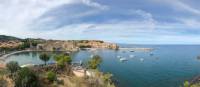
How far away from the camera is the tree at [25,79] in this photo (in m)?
47.8

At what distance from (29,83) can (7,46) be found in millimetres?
146899

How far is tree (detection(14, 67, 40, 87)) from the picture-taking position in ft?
157

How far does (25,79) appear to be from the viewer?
157 feet

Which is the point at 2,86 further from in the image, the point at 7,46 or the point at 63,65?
the point at 7,46

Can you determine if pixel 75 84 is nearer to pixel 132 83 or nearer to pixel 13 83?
pixel 13 83

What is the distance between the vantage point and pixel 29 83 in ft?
160

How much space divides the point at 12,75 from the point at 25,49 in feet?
477

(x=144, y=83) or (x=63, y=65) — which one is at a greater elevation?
(x=63, y=65)

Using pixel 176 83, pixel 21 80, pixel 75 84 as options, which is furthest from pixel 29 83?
pixel 176 83

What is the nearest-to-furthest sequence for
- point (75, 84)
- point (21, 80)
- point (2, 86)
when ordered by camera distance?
point (2, 86)
point (21, 80)
point (75, 84)

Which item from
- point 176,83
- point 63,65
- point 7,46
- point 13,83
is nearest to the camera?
point 13,83

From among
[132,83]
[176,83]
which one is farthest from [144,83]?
[176,83]

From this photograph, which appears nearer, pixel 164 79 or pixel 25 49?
pixel 164 79

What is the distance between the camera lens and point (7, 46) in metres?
185
